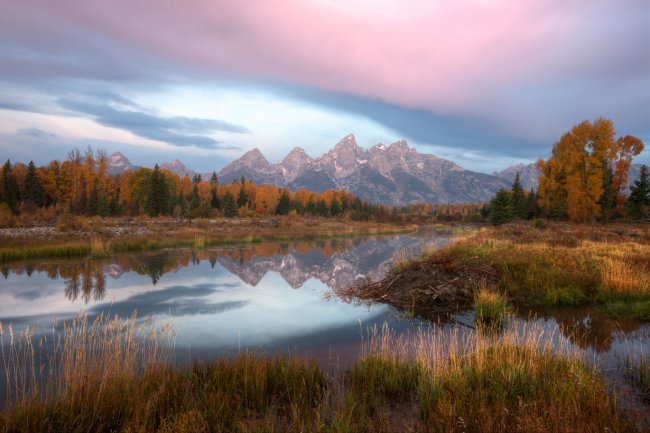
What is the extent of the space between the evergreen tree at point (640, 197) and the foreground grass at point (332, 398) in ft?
207

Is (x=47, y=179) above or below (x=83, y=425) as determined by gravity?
above

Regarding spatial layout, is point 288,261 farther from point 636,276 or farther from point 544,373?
point 544,373

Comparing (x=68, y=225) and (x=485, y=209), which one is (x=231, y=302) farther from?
(x=485, y=209)

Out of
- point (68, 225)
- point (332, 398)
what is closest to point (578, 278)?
point (332, 398)

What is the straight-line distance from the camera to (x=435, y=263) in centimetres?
1834

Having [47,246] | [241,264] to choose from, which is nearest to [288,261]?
[241,264]

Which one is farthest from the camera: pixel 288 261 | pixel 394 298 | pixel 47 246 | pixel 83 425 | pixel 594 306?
pixel 288 261

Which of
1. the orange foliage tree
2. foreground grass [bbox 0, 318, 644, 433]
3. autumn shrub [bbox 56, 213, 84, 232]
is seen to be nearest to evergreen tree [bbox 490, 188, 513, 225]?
the orange foliage tree

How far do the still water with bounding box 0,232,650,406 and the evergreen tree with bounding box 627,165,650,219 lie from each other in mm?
49323

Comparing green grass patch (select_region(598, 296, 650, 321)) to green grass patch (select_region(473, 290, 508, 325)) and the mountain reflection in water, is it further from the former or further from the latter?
green grass patch (select_region(473, 290, 508, 325))

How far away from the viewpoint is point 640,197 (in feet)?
183

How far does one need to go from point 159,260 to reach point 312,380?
25740 millimetres

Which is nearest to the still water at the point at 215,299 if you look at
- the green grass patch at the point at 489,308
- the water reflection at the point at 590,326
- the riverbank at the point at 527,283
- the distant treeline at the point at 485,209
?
the riverbank at the point at 527,283

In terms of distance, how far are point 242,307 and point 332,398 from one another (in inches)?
423
